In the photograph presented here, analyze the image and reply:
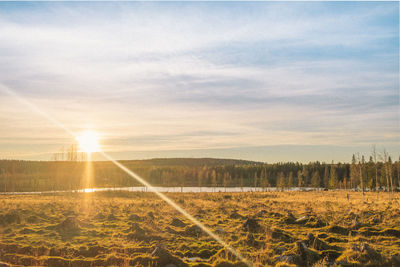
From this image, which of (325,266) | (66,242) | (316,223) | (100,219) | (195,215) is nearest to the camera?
(325,266)

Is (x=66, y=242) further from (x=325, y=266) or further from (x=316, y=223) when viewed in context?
(x=316, y=223)

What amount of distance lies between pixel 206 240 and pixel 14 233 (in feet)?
37.5

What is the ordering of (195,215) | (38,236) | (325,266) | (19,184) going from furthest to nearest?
1. (19,184)
2. (195,215)
3. (38,236)
4. (325,266)

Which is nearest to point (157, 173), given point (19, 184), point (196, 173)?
point (196, 173)

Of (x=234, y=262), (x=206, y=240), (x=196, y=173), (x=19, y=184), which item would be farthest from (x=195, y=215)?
(x=196, y=173)

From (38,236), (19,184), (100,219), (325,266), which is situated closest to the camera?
(325,266)

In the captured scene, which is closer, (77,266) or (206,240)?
(77,266)

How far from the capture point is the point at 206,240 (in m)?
16.9

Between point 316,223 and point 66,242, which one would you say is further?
point 316,223

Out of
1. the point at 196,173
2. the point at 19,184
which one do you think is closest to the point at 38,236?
the point at 19,184

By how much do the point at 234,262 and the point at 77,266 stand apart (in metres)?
6.18

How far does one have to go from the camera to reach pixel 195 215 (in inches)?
1071

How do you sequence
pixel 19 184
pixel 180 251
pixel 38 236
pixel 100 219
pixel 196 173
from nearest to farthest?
pixel 180 251
pixel 38 236
pixel 100 219
pixel 19 184
pixel 196 173

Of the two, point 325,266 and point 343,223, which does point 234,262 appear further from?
point 343,223
